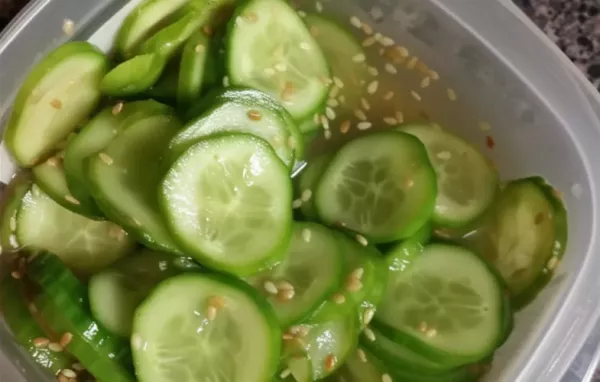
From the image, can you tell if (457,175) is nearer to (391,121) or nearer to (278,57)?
(391,121)

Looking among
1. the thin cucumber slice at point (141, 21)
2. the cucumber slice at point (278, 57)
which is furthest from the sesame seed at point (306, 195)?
the thin cucumber slice at point (141, 21)

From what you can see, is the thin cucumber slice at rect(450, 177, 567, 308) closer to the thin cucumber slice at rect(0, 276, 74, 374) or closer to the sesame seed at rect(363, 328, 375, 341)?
the sesame seed at rect(363, 328, 375, 341)

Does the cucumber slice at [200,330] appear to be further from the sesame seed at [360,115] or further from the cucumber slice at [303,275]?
the sesame seed at [360,115]

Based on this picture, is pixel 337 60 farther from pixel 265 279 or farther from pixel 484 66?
pixel 265 279

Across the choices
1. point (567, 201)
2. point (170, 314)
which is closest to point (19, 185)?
point (170, 314)

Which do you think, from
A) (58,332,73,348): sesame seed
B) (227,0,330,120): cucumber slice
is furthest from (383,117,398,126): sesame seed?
(58,332,73,348): sesame seed
